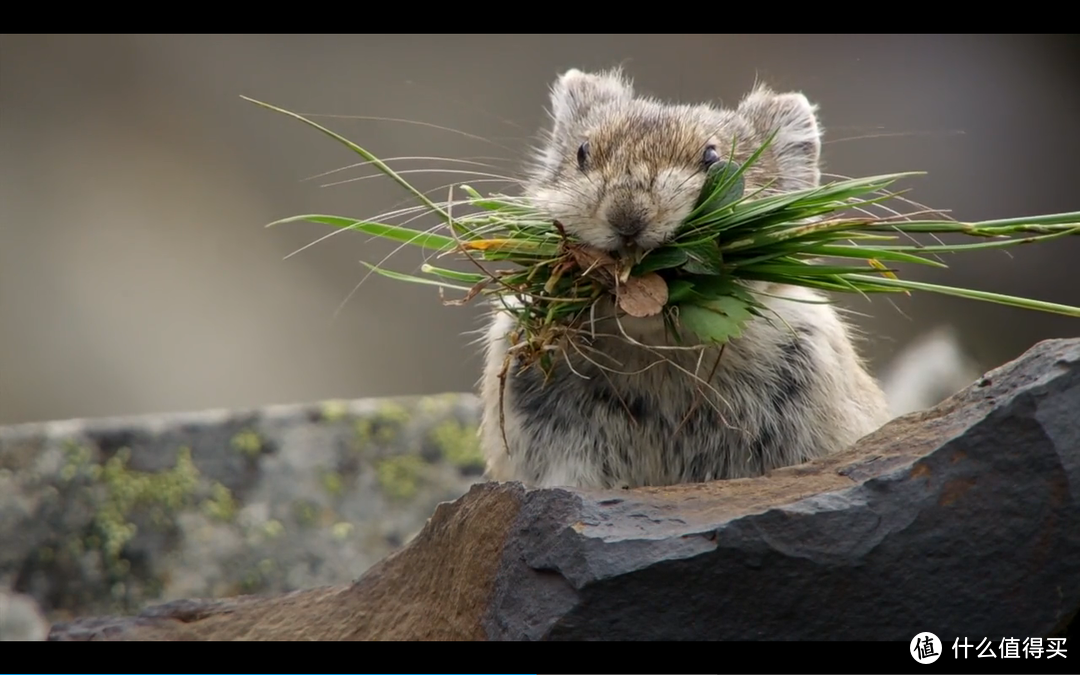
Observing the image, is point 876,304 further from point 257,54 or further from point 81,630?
point 81,630

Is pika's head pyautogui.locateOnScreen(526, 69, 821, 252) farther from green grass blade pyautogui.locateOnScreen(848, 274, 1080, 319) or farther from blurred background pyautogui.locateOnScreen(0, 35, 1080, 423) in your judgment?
blurred background pyautogui.locateOnScreen(0, 35, 1080, 423)

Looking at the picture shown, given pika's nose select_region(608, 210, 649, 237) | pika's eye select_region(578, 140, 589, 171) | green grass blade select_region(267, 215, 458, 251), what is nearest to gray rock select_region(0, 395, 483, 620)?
green grass blade select_region(267, 215, 458, 251)

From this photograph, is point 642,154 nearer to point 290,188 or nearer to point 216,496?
point 216,496

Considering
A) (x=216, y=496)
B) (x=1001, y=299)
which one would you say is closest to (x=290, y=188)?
(x=216, y=496)

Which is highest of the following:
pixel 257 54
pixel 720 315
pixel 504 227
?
pixel 257 54

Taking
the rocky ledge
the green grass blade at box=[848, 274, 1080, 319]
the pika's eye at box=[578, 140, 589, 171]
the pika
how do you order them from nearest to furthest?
1. the rocky ledge
2. the green grass blade at box=[848, 274, 1080, 319]
3. the pika
4. the pika's eye at box=[578, 140, 589, 171]

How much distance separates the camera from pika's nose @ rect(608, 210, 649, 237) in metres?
4.49

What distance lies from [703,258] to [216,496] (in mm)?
2906

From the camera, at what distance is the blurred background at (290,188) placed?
9.82 meters

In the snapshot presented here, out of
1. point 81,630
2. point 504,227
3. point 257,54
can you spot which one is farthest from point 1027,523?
point 257,54

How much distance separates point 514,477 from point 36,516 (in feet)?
7.32

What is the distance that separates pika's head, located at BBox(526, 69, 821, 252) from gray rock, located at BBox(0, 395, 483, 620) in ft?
5.55

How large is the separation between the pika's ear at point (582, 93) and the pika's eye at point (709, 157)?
120 cm

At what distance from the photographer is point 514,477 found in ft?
18.2
